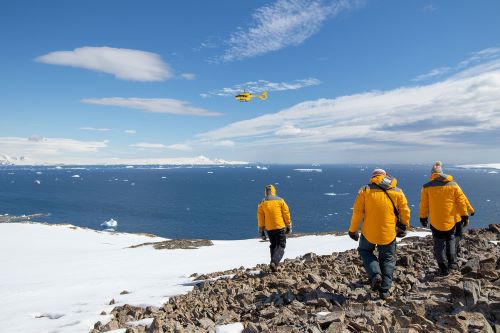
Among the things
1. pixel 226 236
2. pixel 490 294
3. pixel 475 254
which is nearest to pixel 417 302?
pixel 490 294

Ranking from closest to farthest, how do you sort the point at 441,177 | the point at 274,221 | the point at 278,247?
the point at 441,177 → the point at 274,221 → the point at 278,247

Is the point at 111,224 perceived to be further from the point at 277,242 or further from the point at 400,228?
the point at 400,228

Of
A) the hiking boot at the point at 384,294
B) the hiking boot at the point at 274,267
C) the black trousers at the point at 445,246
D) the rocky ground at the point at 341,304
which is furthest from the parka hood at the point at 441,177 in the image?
the hiking boot at the point at 274,267

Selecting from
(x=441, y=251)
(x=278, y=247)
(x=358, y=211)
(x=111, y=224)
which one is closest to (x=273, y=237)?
(x=278, y=247)

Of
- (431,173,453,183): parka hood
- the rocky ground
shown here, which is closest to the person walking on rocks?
(431,173,453,183): parka hood

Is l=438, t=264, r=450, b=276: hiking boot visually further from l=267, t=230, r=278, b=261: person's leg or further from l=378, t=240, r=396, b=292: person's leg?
l=267, t=230, r=278, b=261: person's leg

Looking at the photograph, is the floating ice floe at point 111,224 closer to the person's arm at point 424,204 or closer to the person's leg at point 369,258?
the person's arm at point 424,204
